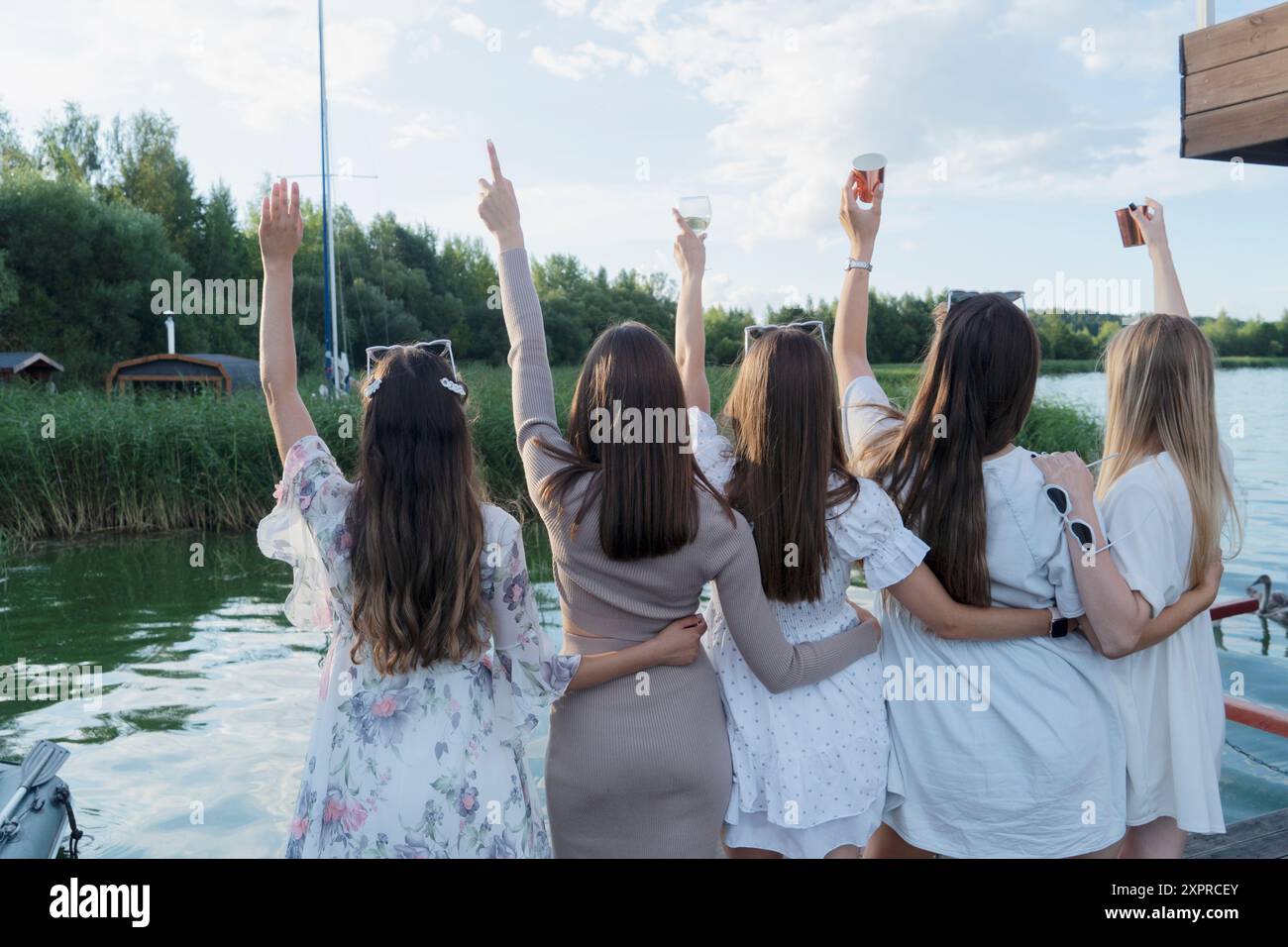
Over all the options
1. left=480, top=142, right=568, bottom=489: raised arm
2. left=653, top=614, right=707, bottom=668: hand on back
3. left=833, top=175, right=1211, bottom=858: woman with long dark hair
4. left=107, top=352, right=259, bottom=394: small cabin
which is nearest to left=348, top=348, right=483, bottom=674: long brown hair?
left=480, top=142, right=568, bottom=489: raised arm

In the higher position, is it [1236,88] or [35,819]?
[1236,88]

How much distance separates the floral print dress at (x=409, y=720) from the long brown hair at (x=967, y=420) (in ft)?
2.73

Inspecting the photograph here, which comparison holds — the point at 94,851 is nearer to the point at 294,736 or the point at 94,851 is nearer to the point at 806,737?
the point at 294,736

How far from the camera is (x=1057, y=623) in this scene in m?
2.22

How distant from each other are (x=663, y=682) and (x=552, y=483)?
0.47 metres

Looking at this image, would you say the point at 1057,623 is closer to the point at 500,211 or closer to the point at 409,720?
the point at 409,720

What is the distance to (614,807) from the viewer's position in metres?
2.08

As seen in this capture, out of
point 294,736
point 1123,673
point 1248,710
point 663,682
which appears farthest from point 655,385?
point 294,736

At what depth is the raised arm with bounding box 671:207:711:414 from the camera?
8.84 feet

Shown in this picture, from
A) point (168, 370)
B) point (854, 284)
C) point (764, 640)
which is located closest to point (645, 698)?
point (764, 640)

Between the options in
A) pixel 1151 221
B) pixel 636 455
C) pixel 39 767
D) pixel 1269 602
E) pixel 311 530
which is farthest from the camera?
pixel 1269 602

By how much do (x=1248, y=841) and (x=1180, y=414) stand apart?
142cm

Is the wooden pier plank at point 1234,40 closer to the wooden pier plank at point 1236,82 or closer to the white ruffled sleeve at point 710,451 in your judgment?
the wooden pier plank at point 1236,82

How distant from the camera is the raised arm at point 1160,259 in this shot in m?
2.81
